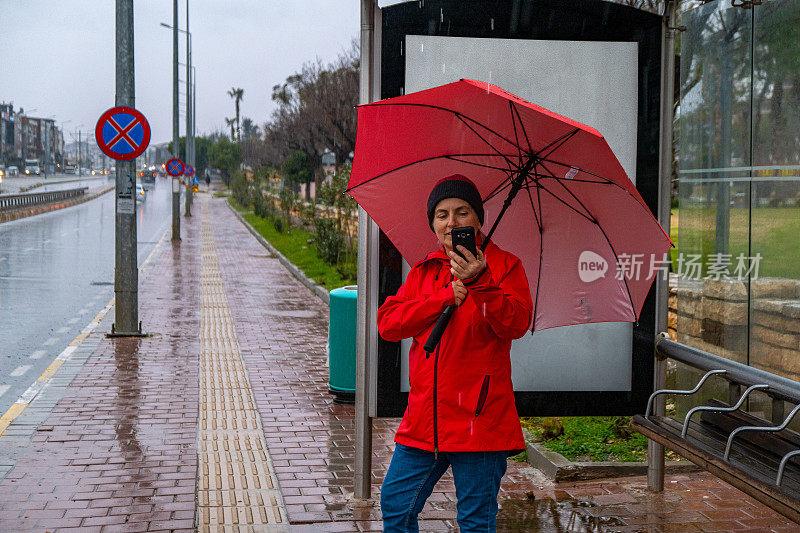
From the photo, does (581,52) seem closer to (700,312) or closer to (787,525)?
(700,312)

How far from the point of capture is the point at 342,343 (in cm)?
787

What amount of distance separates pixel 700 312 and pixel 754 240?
679mm

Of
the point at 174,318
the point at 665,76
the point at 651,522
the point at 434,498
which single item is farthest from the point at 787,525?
the point at 174,318

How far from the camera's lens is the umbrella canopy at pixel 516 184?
392 centimetres

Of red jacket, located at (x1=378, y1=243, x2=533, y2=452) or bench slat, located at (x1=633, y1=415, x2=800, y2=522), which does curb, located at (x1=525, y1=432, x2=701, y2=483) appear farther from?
red jacket, located at (x1=378, y1=243, x2=533, y2=452)

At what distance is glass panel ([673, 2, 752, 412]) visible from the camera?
598cm

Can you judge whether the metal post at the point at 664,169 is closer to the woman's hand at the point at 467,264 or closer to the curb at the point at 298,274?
the woman's hand at the point at 467,264

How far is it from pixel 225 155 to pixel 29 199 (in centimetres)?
5851

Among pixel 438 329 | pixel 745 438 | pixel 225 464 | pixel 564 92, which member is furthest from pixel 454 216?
pixel 225 464

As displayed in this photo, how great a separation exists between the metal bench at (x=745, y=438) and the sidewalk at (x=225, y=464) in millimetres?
672

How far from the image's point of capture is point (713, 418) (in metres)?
4.75

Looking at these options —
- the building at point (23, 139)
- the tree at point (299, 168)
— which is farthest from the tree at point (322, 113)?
the building at point (23, 139)

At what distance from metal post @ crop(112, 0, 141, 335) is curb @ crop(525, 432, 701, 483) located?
23.2ft


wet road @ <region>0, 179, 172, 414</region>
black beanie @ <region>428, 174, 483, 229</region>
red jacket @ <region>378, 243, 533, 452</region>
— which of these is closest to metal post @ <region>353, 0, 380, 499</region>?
black beanie @ <region>428, 174, 483, 229</region>
